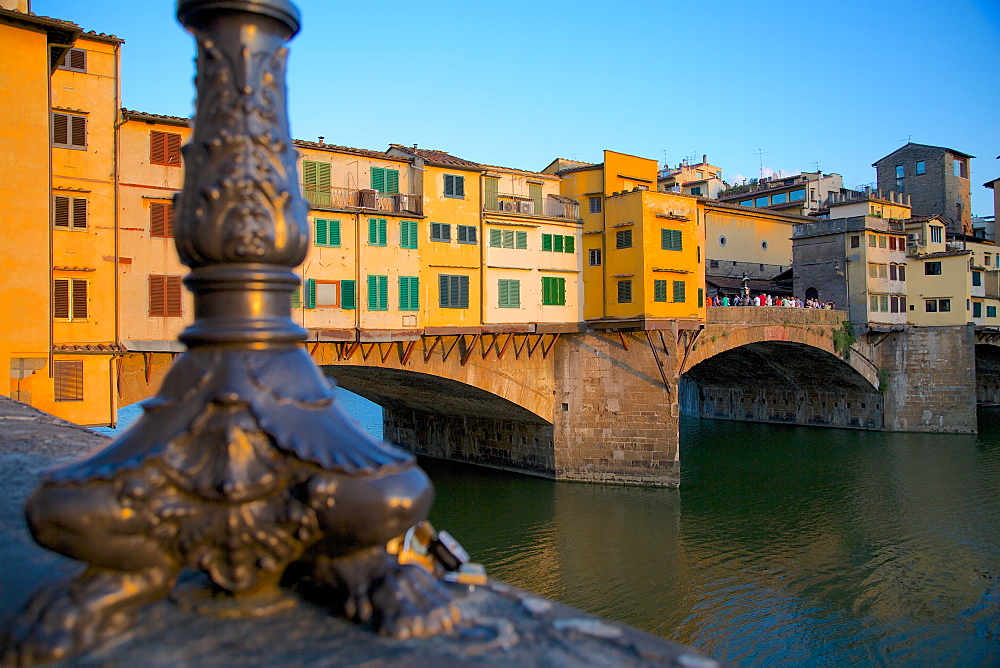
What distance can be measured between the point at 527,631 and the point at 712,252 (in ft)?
137

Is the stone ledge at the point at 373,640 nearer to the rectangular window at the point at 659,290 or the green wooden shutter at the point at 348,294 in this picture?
the green wooden shutter at the point at 348,294

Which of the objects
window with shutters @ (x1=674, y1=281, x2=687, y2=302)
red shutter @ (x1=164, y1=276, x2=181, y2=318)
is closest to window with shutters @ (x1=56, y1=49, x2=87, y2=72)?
red shutter @ (x1=164, y1=276, x2=181, y2=318)

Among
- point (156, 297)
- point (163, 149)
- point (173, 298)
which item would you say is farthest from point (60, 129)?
point (173, 298)

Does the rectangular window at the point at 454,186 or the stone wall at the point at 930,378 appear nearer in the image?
the rectangular window at the point at 454,186

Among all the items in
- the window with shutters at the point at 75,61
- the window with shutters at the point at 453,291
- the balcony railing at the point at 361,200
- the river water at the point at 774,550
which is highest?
the window with shutters at the point at 75,61

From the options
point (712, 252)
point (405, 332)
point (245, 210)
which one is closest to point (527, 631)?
point (245, 210)

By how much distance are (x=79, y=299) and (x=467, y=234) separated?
1205 cm

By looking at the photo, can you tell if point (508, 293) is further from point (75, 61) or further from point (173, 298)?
point (75, 61)

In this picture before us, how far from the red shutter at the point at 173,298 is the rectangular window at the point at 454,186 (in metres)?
9.34

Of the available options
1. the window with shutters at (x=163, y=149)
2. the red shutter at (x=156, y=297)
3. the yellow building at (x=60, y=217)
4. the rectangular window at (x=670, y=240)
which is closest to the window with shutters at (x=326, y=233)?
the window with shutters at (x=163, y=149)

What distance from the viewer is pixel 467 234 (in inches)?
1044

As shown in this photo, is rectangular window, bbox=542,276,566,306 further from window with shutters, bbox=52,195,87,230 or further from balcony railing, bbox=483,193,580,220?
window with shutters, bbox=52,195,87,230

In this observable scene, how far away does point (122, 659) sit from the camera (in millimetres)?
2217

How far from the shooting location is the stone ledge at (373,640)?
223 cm
